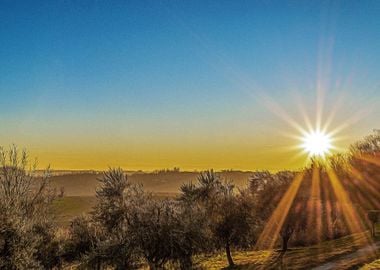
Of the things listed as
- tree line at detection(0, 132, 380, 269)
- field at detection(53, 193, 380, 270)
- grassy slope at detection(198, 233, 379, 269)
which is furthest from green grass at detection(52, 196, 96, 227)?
grassy slope at detection(198, 233, 379, 269)

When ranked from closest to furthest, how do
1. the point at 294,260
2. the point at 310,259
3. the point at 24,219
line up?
1. the point at 24,219
2. the point at 310,259
3. the point at 294,260

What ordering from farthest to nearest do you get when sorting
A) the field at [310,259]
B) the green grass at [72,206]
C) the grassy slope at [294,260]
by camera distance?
the green grass at [72,206], the grassy slope at [294,260], the field at [310,259]

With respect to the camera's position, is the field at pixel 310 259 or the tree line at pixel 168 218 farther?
the field at pixel 310 259

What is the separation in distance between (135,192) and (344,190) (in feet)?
151

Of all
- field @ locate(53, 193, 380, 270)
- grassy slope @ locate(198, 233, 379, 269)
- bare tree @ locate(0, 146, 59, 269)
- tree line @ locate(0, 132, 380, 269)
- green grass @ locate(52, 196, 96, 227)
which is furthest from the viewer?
green grass @ locate(52, 196, 96, 227)

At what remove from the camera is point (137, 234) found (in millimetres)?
37375

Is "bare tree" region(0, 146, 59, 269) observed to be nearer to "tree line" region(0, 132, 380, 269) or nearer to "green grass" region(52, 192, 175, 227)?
"tree line" region(0, 132, 380, 269)

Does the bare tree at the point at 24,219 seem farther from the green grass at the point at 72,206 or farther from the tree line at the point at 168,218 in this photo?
the green grass at the point at 72,206

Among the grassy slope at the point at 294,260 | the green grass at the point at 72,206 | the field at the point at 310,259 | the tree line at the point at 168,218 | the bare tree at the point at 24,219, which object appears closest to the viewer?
the bare tree at the point at 24,219

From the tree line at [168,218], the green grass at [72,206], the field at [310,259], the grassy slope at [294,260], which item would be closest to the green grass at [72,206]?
the green grass at [72,206]

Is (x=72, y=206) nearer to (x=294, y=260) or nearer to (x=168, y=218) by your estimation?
(x=294, y=260)

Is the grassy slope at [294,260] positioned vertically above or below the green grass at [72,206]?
below

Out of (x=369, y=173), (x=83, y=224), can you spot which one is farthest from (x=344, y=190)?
(x=83, y=224)

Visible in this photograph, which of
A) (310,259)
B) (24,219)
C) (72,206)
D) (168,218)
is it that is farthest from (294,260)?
(72,206)
